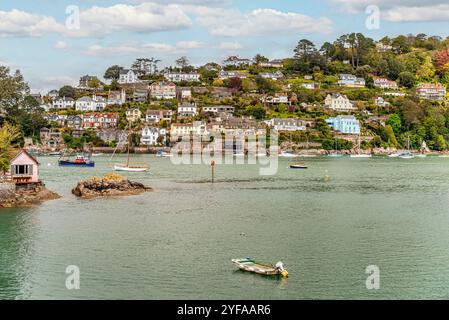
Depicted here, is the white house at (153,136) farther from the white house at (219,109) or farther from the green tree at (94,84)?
the green tree at (94,84)

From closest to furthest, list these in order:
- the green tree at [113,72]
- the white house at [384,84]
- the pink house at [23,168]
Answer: the pink house at [23,168]
the white house at [384,84]
the green tree at [113,72]

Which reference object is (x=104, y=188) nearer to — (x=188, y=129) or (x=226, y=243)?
(x=226, y=243)

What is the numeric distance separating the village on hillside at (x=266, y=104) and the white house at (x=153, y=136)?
5.9 inches

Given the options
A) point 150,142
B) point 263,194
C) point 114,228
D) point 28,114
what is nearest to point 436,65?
point 150,142

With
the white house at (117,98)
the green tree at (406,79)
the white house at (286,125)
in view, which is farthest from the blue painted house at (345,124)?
the white house at (117,98)

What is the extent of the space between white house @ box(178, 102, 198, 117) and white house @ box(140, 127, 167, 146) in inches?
239

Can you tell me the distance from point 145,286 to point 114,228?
30.8ft

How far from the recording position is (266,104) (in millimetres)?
107375

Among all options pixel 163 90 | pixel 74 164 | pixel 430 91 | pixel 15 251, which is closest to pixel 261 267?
pixel 15 251

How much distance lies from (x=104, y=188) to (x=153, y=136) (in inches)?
2286

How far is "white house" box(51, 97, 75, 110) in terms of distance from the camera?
113 metres

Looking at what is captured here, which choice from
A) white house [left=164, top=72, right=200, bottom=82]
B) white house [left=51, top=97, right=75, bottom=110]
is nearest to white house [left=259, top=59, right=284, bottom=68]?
white house [left=164, top=72, right=200, bottom=82]

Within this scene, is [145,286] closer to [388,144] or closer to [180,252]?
[180,252]

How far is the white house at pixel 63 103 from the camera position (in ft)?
372
